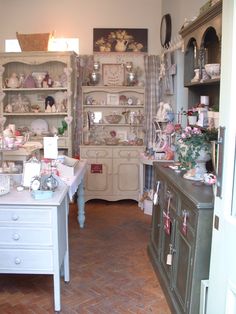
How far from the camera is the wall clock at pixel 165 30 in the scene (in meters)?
5.07

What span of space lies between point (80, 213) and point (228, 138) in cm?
294

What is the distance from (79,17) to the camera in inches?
227

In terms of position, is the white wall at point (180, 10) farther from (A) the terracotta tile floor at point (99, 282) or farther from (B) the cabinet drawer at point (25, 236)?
(B) the cabinet drawer at point (25, 236)

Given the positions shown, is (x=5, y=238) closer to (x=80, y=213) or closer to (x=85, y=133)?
(x=80, y=213)

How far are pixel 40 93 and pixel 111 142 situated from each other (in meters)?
1.42

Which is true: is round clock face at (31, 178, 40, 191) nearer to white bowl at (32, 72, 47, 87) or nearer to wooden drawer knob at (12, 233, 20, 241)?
wooden drawer knob at (12, 233, 20, 241)

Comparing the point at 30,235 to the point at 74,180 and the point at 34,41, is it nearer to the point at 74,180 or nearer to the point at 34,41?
the point at 74,180

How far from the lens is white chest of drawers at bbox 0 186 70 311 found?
2520 millimetres

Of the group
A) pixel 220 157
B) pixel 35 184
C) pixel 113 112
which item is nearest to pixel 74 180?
pixel 35 184

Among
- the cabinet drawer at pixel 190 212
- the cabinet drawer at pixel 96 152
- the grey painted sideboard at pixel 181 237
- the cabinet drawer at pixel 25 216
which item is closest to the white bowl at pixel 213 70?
the grey painted sideboard at pixel 181 237

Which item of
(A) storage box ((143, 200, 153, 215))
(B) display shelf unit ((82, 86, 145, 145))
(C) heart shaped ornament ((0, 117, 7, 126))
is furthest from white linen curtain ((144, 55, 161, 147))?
(C) heart shaped ornament ((0, 117, 7, 126))

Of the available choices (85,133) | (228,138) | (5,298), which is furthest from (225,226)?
(85,133)

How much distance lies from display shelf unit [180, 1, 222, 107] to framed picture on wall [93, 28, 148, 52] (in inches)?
89.8

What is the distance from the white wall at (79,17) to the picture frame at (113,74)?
393 mm
